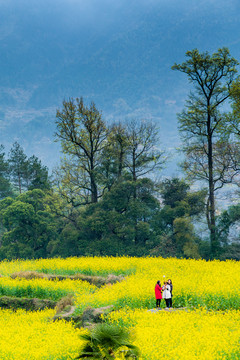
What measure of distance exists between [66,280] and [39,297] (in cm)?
171

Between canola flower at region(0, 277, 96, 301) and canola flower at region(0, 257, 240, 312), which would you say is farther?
canola flower at region(0, 277, 96, 301)

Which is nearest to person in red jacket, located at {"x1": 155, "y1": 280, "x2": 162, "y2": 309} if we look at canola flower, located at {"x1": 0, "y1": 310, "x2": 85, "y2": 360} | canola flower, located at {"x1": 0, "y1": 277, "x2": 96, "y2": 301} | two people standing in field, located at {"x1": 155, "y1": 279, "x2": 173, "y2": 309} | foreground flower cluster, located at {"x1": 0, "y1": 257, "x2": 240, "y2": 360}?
two people standing in field, located at {"x1": 155, "y1": 279, "x2": 173, "y2": 309}

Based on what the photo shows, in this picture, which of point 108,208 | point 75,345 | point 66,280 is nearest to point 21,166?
point 108,208

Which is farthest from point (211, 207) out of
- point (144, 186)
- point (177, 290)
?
point (177, 290)

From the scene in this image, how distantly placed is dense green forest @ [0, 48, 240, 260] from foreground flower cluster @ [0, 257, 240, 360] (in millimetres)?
7449

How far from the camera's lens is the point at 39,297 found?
55.3 feet

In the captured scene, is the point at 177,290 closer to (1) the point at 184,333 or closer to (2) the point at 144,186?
(1) the point at 184,333

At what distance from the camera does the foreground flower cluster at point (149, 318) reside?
7895mm

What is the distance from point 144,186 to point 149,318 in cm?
1902

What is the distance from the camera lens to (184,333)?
8.53m

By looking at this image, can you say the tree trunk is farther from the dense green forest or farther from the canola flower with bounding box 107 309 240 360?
the canola flower with bounding box 107 309 240 360

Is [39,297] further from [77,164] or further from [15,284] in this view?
[77,164]

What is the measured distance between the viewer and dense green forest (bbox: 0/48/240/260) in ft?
85.2

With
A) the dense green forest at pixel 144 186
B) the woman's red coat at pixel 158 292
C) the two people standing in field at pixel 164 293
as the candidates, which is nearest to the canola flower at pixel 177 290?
the two people standing in field at pixel 164 293
